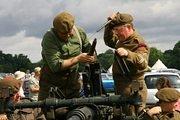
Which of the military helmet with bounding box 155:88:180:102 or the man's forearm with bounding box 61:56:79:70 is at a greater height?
the man's forearm with bounding box 61:56:79:70

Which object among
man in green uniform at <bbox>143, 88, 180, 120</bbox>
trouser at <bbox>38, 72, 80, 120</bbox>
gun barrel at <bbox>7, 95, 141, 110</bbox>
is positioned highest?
trouser at <bbox>38, 72, 80, 120</bbox>

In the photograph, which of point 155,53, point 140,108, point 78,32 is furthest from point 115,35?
point 155,53

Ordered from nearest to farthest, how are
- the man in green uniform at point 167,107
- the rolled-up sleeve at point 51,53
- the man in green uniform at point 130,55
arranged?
the man in green uniform at point 167,107 < the man in green uniform at point 130,55 < the rolled-up sleeve at point 51,53

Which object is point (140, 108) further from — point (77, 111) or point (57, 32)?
point (57, 32)

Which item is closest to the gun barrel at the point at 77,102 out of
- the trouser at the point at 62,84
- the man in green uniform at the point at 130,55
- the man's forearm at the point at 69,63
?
the man in green uniform at the point at 130,55

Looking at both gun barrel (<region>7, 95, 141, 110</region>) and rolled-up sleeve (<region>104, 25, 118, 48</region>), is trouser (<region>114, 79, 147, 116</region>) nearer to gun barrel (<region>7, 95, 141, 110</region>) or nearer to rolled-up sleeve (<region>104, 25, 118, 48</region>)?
gun barrel (<region>7, 95, 141, 110</region>)

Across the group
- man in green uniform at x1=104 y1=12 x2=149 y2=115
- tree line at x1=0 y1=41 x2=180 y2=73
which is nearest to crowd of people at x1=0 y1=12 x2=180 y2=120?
man in green uniform at x1=104 y1=12 x2=149 y2=115

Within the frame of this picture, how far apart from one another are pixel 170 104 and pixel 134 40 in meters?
0.78

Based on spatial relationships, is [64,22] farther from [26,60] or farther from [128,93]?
[26,60]

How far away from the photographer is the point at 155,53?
345ft

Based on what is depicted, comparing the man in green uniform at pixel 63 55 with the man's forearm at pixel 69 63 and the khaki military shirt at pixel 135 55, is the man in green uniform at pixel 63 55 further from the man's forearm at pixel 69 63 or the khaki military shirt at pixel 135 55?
the khaki military shirt at pixel 135 55

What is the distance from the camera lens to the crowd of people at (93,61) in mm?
6355

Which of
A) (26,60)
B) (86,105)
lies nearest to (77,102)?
(86,105)

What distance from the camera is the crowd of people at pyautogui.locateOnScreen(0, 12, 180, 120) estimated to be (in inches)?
250
